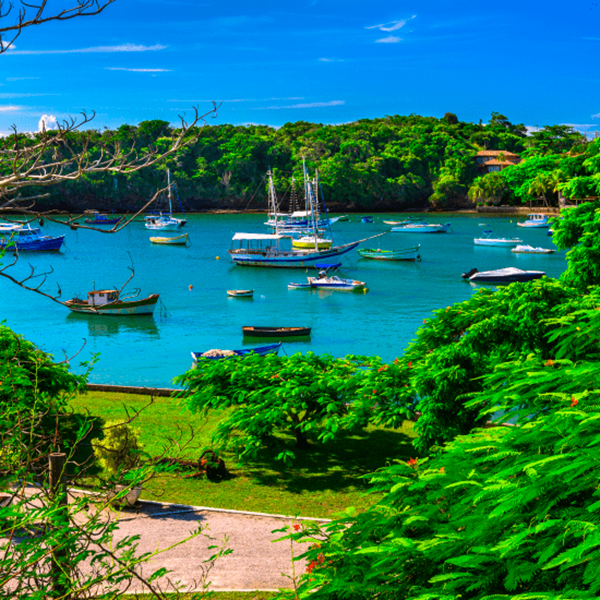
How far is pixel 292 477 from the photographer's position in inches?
586

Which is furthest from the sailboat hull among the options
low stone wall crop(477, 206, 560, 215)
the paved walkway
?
low stone wall crop(477, 206, 560, 215)

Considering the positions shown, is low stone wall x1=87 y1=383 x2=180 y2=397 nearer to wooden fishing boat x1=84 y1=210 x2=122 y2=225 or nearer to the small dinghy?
wooden fishing boat x1=84 y1=210 x2=122 y2=225

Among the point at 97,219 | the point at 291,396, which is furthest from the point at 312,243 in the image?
Result: the point at 291,396

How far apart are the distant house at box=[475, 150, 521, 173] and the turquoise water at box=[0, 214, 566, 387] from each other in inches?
3019

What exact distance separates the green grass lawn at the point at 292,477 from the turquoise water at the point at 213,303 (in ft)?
25.3

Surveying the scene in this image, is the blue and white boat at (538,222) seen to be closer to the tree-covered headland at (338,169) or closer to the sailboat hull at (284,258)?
the tree-covered headland at (338,169)

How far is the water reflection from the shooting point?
144 ft

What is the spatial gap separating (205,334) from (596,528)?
1552 inches

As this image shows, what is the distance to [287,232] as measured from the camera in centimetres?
10925

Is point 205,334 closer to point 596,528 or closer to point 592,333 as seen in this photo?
point 592,333

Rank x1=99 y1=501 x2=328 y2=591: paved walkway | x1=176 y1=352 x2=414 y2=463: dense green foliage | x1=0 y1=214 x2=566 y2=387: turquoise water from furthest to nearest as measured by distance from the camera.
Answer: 1. x1=0 y1=214 x2=566 y2=387: turquoise water
2. x1=176 y1=352 x2=414 y2=463: dense green foliage
3. x1=99 y1=501 x2=328 y2=591: paved walkway

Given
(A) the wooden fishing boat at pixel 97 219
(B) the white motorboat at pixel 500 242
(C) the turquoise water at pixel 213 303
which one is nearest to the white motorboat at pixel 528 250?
(C) the turquoise water at pixel 213 303

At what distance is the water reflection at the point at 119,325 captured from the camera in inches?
1722

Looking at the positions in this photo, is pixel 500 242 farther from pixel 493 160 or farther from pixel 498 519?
pixel 498 519
